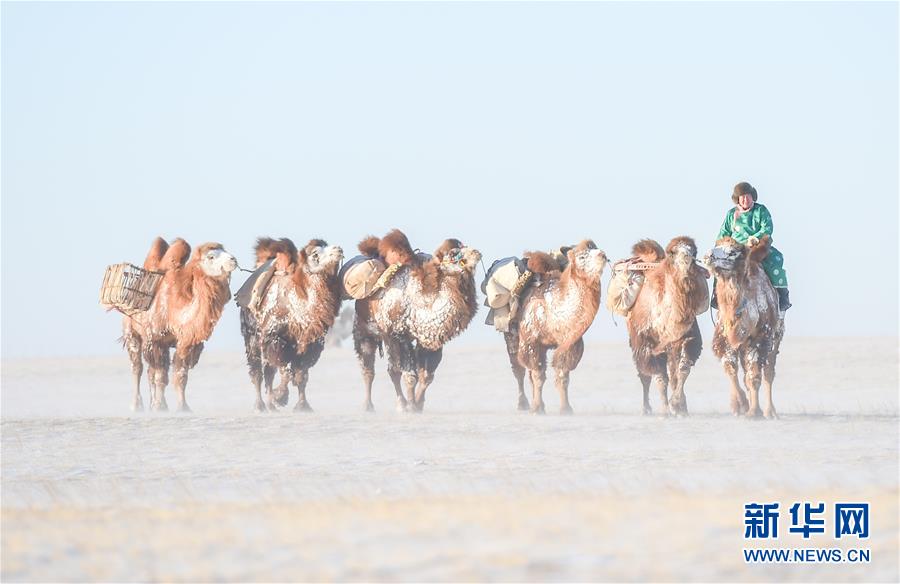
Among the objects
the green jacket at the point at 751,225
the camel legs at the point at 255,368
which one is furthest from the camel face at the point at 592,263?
the camel legs at the point at 255,368

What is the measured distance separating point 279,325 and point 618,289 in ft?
12.2

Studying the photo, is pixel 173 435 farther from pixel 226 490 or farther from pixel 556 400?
pixel 556 400

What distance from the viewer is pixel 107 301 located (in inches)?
773

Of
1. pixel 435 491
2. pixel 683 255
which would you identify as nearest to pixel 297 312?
pixel 683 255

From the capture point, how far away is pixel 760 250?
16562 mm

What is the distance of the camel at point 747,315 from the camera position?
1641 centimetres

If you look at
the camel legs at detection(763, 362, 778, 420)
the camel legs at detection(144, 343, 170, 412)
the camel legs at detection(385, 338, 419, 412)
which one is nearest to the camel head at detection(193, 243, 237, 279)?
the camel legs at detection(144, 343, 170, 412)

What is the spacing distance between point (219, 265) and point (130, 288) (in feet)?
3.99

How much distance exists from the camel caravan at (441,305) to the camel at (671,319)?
0.01 meters

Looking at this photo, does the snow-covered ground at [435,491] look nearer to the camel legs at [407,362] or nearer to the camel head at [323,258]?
the camel legs at [407,362]

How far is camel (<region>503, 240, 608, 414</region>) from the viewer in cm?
1800

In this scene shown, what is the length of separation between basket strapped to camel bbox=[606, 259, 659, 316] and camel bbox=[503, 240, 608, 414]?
0.74 feet

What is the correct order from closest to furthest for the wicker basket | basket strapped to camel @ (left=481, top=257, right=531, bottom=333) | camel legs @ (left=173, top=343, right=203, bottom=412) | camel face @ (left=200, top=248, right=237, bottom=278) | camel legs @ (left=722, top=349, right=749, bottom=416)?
camel legs @ (left=722, top=349, right=749, bottom=416) → basket strapped to camel @ (left=481, top=257, right=531, bottom=333) → camel face @ (left=200, top=248, right=237, bottom=278) → camel legs @ (left=173, top=343, right=203, bottom=412) → the wicker basket

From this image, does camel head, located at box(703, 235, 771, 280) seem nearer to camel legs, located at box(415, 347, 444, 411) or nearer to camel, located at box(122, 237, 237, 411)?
camel legs, located at box(415, 347, 444, 411)
